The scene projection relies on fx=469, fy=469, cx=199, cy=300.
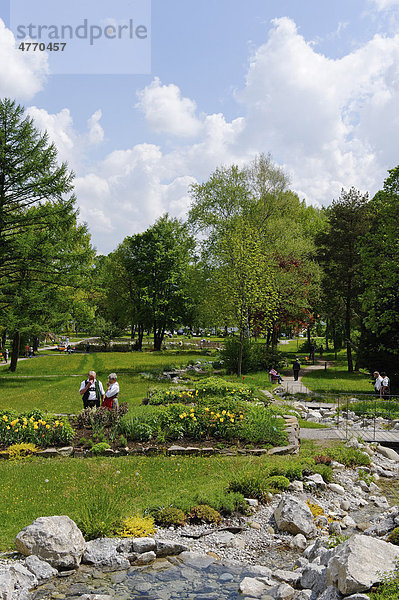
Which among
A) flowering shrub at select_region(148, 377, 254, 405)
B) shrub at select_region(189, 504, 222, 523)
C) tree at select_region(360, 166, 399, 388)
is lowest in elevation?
shrub at select_region(189, 504, 222, 523)

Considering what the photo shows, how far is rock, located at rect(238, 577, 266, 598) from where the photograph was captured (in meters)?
6.12

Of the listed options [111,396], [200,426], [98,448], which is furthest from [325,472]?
[111,396]

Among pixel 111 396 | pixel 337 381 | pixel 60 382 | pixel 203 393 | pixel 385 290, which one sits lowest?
pixel 337 381

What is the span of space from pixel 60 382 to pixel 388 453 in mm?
18860

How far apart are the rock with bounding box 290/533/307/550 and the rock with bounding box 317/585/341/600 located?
2288mm

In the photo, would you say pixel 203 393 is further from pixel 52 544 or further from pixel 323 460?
pixel 52 544

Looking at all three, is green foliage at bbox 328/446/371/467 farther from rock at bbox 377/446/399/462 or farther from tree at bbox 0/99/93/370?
tree at bbox 0/99/93/370

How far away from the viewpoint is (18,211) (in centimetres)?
3025

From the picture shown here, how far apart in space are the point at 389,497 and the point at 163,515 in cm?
515

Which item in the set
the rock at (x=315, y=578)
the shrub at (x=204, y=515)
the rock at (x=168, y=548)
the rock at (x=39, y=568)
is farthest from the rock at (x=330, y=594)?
the rock at (x=39, y=568)

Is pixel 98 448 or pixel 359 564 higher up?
pixel 359 564

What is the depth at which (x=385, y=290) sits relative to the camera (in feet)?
83.1

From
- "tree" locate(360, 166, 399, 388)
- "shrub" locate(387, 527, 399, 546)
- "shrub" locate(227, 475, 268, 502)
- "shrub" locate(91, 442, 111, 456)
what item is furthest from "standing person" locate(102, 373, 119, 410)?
"tree" locate(360, 166, 399, 388)

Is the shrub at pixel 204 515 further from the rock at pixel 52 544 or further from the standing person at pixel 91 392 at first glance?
the standing person at pixel 91 392
